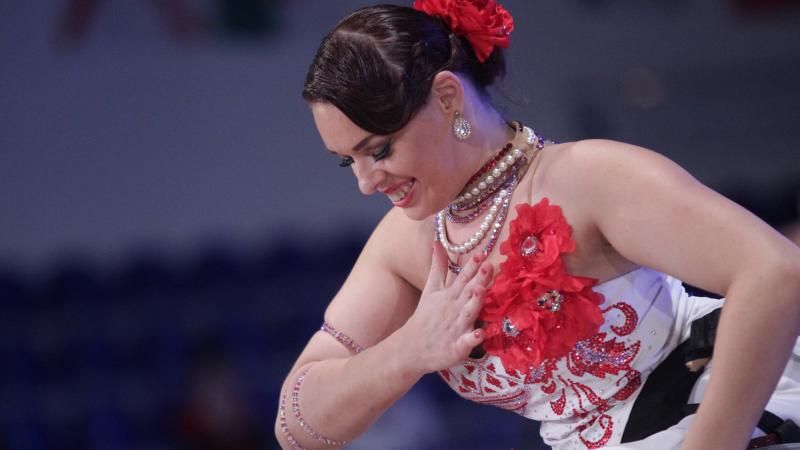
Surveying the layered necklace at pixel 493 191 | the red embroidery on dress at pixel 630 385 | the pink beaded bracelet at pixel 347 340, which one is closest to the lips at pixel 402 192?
the layered necklace at pixel 493 191

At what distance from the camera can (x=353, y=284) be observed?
1.99 meters

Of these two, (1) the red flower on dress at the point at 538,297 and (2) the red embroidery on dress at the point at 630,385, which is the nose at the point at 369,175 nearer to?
(1) the red flower on dress at the point at 538,297

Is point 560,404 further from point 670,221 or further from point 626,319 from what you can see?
point 670,221

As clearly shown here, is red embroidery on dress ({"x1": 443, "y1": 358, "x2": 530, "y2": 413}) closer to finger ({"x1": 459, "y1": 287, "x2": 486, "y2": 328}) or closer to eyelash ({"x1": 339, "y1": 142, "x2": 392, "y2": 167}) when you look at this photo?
finger ({"x1": 459, "y1": 287, "x2": 486, "y2": 328})

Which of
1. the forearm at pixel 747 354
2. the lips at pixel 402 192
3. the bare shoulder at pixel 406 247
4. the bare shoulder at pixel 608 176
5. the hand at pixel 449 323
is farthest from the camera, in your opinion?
Answer: the bare shoulder at pixel 406 247

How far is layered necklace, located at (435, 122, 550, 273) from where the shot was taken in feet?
5.81

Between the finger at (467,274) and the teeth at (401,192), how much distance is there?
6.6 inches

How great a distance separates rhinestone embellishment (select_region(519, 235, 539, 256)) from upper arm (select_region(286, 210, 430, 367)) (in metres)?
0.30

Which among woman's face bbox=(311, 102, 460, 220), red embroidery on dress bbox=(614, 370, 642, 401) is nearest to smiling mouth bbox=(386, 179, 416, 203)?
woman's face bbox=(311, 102, 460, 220)

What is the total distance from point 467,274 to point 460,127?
25 centimetres

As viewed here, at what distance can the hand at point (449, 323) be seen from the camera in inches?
64.3

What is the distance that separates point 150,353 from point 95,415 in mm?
361

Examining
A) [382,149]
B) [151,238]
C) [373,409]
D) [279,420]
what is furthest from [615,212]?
[151,238]

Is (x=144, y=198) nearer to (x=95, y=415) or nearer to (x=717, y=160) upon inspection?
(x=95, y=415)
